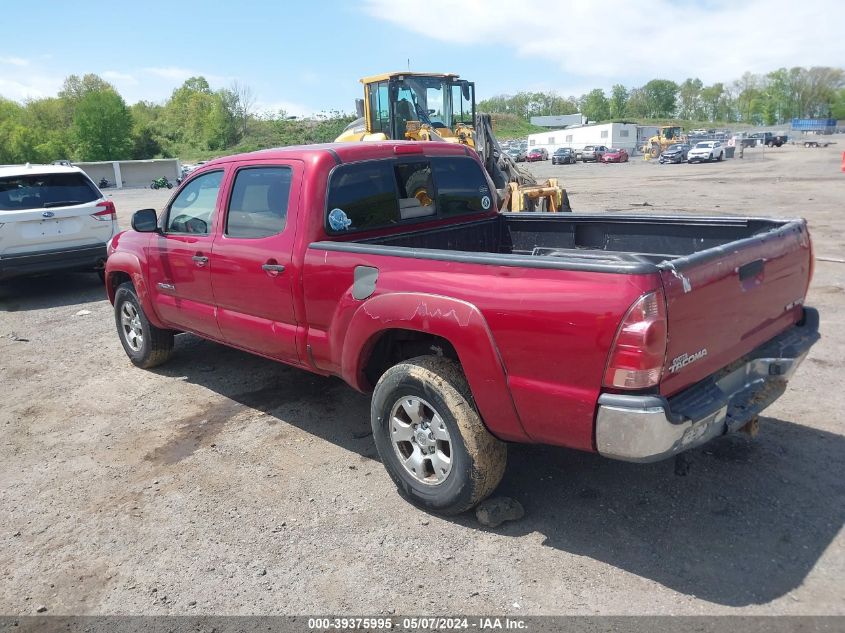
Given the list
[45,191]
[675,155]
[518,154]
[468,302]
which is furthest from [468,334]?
[518,154]

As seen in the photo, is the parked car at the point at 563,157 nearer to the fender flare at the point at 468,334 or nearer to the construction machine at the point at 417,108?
Answer: the construction machine at the point at 417,108

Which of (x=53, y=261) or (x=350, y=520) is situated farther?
(x=53, y=261)

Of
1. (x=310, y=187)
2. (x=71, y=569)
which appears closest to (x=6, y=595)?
(x=71, y=569)

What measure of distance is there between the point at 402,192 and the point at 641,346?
2443 millimetres

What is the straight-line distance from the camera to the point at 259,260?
4.39 m

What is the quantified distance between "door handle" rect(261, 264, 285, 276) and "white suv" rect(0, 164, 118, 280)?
6.41 m

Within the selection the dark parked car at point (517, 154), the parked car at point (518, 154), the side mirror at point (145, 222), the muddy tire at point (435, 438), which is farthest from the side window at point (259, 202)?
the dark parked car at point (517, 154)

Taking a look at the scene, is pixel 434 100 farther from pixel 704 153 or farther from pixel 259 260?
pixel 704 153

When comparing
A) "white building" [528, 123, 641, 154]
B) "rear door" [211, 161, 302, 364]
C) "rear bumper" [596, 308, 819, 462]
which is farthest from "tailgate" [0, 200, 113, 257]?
"white building" [528, 123, 641, 154]

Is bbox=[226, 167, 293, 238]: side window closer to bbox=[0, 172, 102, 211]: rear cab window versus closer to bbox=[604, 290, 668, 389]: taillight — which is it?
bbox=[604, 290, 668, 389]: taillight

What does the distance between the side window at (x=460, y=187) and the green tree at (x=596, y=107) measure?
168368 mm

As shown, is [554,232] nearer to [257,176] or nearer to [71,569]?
[257,176]

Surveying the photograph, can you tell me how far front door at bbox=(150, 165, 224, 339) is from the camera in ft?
16.4

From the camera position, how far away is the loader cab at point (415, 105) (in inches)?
625
